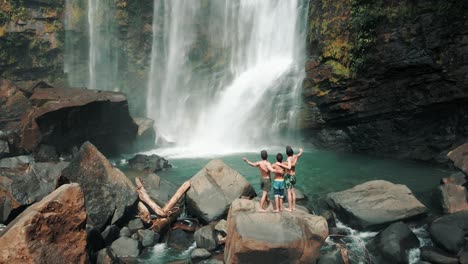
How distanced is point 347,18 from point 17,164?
65.3 ft

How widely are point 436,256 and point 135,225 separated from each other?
894cm

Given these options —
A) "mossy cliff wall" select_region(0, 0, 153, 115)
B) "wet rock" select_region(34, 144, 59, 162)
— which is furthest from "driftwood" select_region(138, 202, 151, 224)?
"mossy cliff wall" select_region(0, 0, 153, 115)

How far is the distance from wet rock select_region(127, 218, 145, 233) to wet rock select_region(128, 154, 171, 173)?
7306 millimetres

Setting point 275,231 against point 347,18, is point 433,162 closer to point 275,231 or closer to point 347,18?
point 347,18

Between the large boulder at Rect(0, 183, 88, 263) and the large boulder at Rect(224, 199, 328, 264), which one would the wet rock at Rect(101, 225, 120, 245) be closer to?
the large boulder at Rect(0, 183, 88, 263)

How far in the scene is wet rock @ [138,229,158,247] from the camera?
10.9 meters

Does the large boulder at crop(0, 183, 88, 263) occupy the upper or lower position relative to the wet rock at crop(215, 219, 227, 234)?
upper

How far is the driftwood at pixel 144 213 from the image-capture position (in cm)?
1196

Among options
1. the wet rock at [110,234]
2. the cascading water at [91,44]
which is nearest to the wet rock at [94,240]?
the wet rock at [110,234]

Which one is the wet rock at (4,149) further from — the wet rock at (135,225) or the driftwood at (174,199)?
the driftwood at (174,199)

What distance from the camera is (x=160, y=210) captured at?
1227 centimetres

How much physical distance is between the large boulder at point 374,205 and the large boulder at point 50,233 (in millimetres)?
8131

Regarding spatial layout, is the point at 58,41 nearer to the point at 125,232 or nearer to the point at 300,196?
the point at 125,232

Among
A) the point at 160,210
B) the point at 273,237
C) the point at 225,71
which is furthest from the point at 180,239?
the point at 225,71
